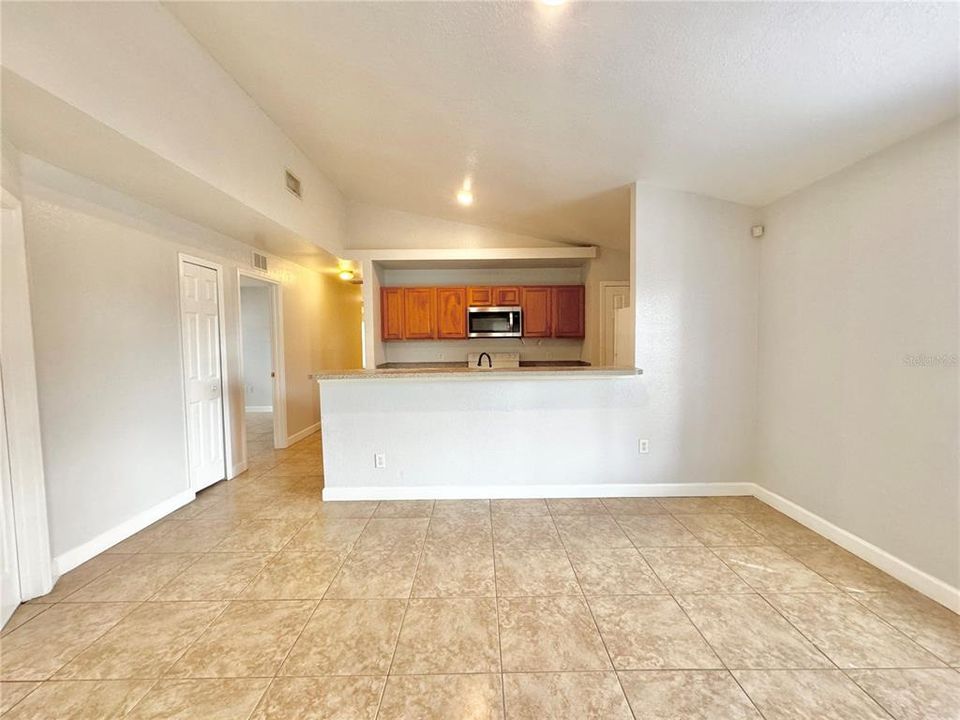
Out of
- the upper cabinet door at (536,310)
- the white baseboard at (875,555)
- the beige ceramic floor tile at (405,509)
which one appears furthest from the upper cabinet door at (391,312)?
the white baseboard at (875,555)

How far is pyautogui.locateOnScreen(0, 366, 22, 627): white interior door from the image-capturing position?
5.86 ft

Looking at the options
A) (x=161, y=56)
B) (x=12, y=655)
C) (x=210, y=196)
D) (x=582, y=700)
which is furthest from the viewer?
A: (x=210, y=196)

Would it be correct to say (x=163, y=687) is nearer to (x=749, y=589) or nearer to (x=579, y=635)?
(x=579, y=635)

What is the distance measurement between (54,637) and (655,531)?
10.5 ft

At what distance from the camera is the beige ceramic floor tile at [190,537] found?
2375 millimetres

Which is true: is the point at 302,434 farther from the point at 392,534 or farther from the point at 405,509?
the point at 392,534

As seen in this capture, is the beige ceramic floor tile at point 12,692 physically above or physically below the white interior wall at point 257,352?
below

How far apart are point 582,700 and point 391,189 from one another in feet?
13.9

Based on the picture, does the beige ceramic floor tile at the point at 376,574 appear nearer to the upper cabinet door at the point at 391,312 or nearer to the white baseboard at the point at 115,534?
the white baseboard at the point at 115,534

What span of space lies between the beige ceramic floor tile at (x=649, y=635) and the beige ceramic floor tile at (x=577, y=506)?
37.2 inches

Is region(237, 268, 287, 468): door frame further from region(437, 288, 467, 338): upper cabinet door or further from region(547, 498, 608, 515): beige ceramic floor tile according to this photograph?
region(547, 498, 608, 515): beige ceramic floor tile

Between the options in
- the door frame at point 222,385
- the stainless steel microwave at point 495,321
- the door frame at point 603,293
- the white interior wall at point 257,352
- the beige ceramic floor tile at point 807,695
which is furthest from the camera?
the white interior wall at point 257,352

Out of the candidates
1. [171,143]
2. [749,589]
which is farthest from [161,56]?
[749,589]

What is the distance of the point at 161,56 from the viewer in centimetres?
191
